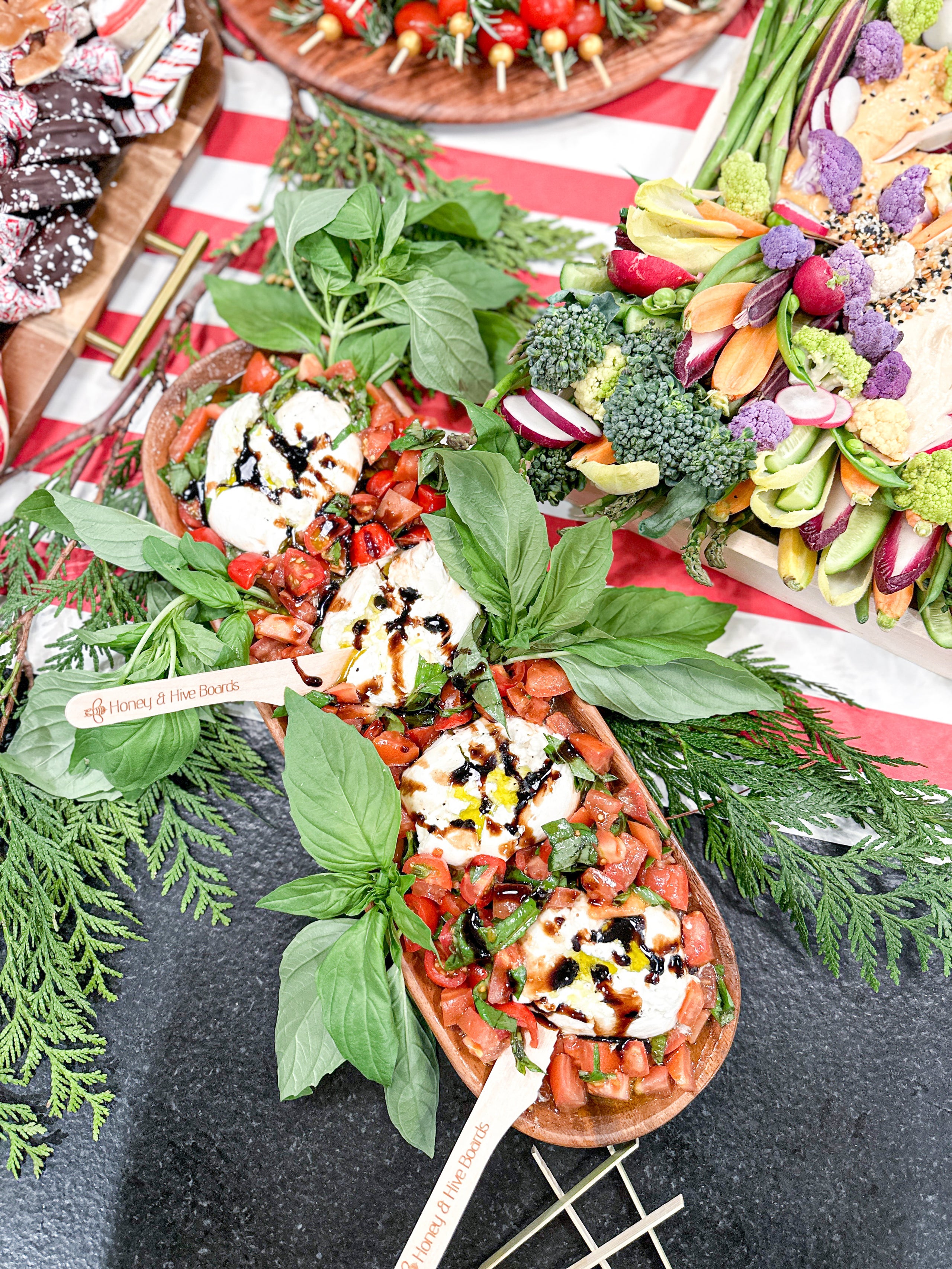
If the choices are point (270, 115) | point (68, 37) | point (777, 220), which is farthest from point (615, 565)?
point (68, 37)

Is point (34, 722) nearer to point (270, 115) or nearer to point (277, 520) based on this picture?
point (277, 520)

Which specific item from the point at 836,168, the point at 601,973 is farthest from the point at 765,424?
the point at 601,973

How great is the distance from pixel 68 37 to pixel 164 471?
1087mm

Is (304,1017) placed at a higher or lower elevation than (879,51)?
lower

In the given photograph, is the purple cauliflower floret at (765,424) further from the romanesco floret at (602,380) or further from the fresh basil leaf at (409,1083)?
the fresh basil leaf at (409,1083)

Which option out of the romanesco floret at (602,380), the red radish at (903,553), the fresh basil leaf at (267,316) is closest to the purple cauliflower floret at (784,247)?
the romanesco floret at (602,380)

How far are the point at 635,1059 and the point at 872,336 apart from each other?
156 cm

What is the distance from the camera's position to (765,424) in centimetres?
180

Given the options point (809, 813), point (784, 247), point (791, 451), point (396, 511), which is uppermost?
point (784, 247)

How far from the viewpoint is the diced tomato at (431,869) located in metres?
1.79

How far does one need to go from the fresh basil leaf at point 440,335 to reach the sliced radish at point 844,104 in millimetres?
928

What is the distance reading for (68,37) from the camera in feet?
7.06

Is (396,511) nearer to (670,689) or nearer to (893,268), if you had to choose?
(670,689)

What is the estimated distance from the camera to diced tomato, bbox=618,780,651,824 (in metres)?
1.85
